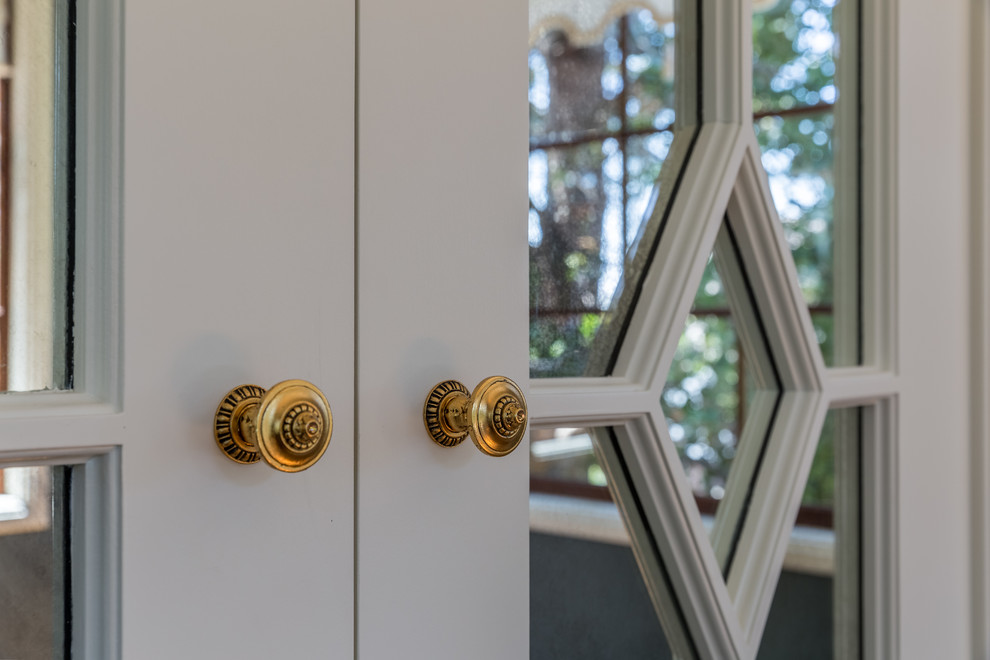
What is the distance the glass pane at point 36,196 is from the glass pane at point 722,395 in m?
0.35

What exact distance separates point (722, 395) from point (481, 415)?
270mm

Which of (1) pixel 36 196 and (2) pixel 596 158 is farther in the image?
(2) pixel 596 158

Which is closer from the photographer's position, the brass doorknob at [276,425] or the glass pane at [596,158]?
the brass doorknob at [276,425]

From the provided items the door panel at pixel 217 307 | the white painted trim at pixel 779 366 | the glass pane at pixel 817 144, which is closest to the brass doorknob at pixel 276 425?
the door panel at pixel 217 307

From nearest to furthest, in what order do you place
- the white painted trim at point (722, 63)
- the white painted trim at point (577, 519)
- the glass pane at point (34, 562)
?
the glass pane at point (34, 562)
the white painted trim at point (577, 519)
the white painted trim at point (722, 63)

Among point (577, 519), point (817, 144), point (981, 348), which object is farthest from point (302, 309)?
point (981, 348)

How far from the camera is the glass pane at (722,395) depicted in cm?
57

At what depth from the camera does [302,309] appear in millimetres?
361

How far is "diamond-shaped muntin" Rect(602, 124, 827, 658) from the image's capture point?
1.71 ft

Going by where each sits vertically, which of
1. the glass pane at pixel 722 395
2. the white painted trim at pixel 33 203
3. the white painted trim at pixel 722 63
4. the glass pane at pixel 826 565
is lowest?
the glass pane at pixel 826 565

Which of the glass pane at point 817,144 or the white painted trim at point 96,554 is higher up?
the glass pane at point 817,144

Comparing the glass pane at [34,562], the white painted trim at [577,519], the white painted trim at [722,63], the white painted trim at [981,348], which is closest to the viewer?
the glass pane at [34,562]

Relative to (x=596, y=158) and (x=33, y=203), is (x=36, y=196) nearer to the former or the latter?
(x=33, y=203)

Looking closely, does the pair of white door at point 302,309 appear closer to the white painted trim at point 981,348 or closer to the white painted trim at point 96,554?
the white painted trim at point 96,554
